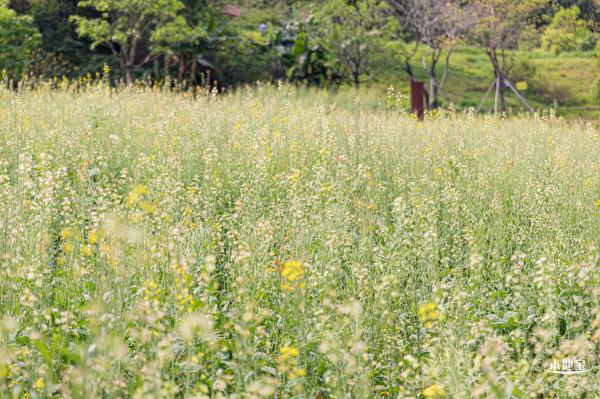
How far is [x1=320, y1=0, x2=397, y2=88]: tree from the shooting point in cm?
1758

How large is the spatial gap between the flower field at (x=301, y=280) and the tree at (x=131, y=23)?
856 centimetres

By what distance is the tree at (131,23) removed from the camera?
1471 cm

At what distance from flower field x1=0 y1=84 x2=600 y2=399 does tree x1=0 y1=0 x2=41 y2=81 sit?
7.72m

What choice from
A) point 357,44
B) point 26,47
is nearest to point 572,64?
point 357,44

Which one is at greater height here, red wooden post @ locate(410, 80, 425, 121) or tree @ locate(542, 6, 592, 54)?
tree @ locate(542, 6, 592, 54)

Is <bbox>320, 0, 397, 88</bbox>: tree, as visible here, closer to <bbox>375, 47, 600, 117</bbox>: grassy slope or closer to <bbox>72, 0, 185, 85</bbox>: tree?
<bbox>375, 47, 600, 117</bbox>: grassy slope

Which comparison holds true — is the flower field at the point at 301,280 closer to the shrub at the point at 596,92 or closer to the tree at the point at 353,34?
the tree at the point at 353,34

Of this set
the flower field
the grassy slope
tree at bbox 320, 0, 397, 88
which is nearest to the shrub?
the grassy slope

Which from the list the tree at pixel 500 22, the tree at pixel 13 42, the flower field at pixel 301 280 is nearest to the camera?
the flower field at pixel 301 280

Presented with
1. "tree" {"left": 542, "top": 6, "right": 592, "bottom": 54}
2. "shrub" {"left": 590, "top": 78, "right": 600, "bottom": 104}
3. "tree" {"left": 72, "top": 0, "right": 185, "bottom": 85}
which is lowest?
"shrub" {"left": 590, "top": 78, "right": 600, "bottom": 104}

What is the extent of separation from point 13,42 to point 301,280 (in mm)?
13282

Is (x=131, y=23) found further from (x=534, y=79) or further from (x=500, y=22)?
(x=534, y=79)

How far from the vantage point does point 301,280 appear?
128 inches

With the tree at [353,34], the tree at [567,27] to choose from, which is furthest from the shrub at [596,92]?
the tree at [353,34]
